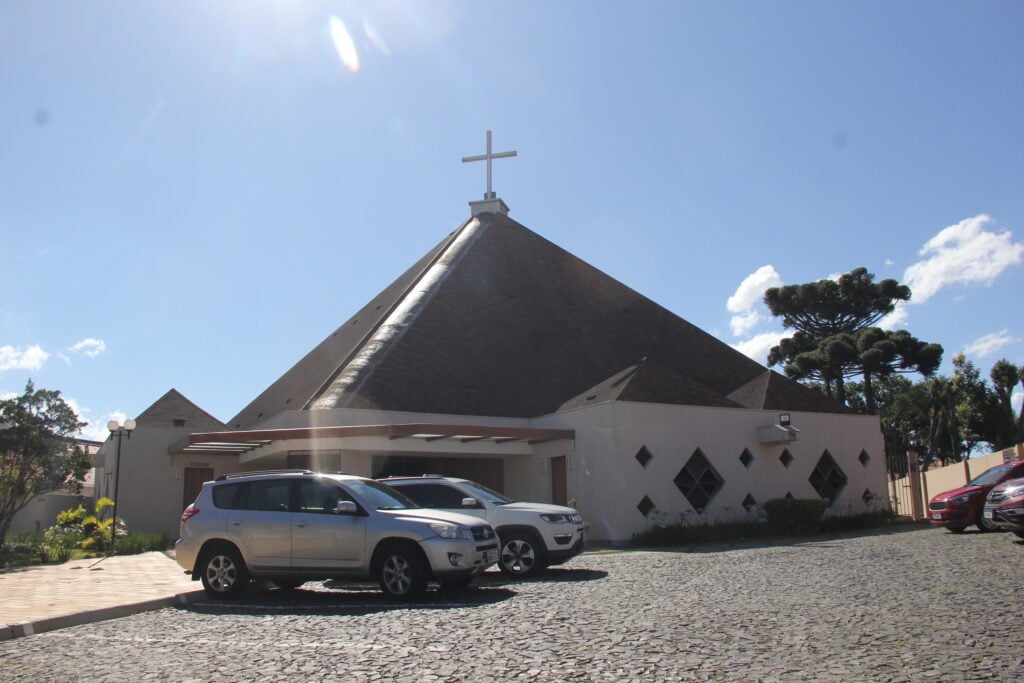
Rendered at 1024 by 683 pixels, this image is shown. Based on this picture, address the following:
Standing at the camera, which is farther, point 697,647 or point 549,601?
point 549,601

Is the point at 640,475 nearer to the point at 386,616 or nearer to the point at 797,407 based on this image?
the point at 797,407

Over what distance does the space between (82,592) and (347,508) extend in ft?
14.0

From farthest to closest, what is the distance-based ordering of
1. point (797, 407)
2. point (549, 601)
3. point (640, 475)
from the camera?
point (797, 407)
point (640, 475)
point (549, 601)

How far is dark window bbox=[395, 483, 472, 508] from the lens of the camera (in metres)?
13.0

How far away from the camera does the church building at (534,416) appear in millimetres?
20062

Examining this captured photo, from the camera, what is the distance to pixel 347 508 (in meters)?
10.3

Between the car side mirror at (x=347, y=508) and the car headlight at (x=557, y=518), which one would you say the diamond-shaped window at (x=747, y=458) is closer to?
the car headlight at (x=557, y=518)

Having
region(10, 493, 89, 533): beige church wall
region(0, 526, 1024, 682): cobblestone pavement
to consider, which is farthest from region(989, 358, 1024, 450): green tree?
region(10, 493, 89, 533): beige church wall

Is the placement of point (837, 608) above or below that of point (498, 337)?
below

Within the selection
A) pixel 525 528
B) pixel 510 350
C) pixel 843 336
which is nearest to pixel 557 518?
pixel 525 528

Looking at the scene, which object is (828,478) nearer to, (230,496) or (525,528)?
(525,528)

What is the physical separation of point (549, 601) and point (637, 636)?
239 cm

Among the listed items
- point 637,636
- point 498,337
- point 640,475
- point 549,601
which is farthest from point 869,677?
point 498,337

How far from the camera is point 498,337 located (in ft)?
85.8
